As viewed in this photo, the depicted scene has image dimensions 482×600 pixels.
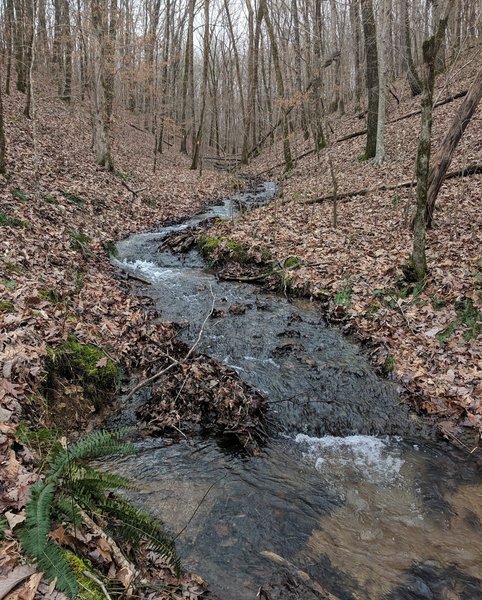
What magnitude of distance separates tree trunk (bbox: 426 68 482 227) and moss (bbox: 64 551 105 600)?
895 cm

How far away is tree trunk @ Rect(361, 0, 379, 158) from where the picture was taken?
15.4m

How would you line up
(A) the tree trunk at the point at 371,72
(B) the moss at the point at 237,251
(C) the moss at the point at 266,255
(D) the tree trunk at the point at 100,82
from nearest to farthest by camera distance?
(C) the moss at the point at 266,255 → (B) the moss at the point at 237,251 → (D) the tree trunk at the point at 100,82 → (A) the tree trunk at the point at 371,72

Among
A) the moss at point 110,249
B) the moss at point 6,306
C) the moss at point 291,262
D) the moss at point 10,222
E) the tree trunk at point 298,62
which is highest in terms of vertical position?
the tree trunk at point 298,62

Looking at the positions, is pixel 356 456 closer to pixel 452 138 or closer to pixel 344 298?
pixel 344 298

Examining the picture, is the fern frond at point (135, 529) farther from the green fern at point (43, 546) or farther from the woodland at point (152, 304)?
the green fern at point (43, 546)

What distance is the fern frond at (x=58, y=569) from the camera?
7.09 feet

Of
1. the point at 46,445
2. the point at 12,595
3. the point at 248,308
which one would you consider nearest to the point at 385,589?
the point at 12,595

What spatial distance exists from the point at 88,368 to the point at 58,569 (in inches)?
129

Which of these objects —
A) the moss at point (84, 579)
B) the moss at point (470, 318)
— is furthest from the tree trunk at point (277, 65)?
the moss at point (84, 579)

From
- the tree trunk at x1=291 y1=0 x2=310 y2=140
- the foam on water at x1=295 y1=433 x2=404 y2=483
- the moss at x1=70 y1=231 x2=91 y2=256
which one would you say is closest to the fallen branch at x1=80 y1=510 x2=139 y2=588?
the foam on water at x1=295 y1=433 x2=404 y2=483

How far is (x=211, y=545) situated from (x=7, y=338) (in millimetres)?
3108

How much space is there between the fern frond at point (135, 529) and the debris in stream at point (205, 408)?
1.89 meters

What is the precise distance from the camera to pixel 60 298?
6.61 metres

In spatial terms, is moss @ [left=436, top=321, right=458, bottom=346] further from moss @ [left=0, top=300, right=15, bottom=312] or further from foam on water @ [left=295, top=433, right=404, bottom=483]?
moss @ [left=0, top=300, right=15, bottom=312]
